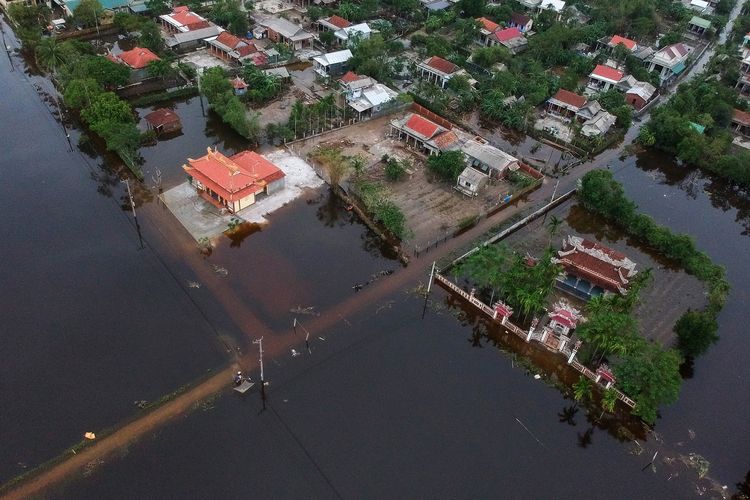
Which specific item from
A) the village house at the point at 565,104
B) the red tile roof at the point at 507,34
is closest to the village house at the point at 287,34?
the red tile roof at the point at 507,34

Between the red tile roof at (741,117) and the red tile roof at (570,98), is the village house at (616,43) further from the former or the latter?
the red tile roof at (570,98)

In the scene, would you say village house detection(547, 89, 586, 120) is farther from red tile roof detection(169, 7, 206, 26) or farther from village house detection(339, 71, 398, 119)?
red tile roof detection(169, 7, 206, 26)

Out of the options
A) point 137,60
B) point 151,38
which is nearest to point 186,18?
point 151,38

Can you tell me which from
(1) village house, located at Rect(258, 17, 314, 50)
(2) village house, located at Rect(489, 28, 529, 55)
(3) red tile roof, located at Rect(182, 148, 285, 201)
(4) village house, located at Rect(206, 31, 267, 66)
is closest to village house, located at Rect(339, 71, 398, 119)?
(4) village house, located at Rect(206, 31, 267, 66)

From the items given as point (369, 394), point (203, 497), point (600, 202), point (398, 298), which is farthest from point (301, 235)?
point (600, 202)

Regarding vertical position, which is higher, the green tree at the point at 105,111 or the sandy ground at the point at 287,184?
the green tree at the point at 105,111

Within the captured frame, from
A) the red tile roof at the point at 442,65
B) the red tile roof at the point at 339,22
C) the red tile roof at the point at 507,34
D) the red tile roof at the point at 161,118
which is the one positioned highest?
the red tile roof at the point at 507,34

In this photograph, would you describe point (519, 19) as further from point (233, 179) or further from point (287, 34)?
point (233, 179)
